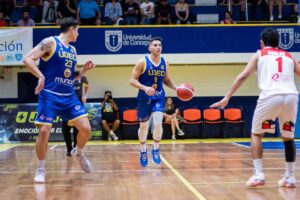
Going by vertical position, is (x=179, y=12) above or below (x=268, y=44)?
above

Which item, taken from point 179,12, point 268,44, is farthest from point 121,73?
point 268,44

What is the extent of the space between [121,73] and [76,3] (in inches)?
126

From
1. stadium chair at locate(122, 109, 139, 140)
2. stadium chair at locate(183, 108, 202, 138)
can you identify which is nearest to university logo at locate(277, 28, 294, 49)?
stadium chair at locate(183, 108, 202, 138)

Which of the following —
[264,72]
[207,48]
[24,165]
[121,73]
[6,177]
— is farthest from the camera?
[121,73]

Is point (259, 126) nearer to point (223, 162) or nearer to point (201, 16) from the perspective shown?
point (223, 162)

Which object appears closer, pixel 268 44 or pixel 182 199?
pixel 182 199

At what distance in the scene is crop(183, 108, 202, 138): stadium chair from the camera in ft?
58.7

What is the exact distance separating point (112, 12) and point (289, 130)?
45.2ft

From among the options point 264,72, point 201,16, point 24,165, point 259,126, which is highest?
point 201,16

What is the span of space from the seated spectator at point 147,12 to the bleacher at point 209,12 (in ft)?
2.79

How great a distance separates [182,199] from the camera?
16.7ft

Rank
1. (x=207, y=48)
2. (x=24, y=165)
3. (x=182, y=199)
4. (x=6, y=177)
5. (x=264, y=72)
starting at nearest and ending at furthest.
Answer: (x=182, y=199) → (x=264, y=72) → (x=6, y=177) → (x=24, y=165) → (x=207, y=48)

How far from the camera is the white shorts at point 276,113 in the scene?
18.7ft

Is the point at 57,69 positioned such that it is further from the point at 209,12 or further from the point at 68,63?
the point at 209,12
